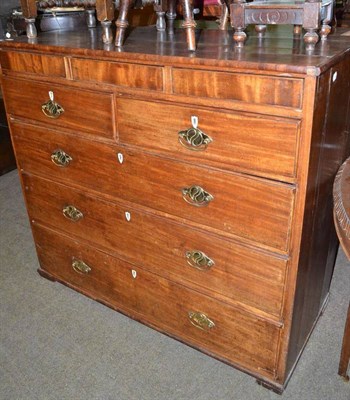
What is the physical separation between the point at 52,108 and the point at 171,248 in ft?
2.26

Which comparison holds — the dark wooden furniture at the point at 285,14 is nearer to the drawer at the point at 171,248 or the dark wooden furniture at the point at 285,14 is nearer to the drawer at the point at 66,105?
the drawer at the point at 66,105

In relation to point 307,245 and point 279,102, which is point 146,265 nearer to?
point 307,245

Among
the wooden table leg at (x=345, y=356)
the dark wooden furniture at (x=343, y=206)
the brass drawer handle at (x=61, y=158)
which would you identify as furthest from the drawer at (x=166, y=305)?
the dark wooden furniture at (x=343, y=206)

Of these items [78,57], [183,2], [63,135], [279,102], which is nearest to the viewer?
[279,102]

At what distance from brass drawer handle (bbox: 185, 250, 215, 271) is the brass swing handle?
386 millimetres

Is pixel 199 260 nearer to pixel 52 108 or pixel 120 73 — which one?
pixel 120 73

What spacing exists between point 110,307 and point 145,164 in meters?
0.82

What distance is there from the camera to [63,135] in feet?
5.59

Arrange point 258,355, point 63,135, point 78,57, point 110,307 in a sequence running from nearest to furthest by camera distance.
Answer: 1. point 78,57
2. point 258,355
3. point 63,135
4. point 110,307

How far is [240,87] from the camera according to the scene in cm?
119

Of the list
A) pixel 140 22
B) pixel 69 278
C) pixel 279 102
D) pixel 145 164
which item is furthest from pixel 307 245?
pixel 140 22

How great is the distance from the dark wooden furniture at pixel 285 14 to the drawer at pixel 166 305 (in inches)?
36.2

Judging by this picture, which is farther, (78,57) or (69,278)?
(69,278)

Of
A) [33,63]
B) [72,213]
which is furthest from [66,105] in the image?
[72,213]
